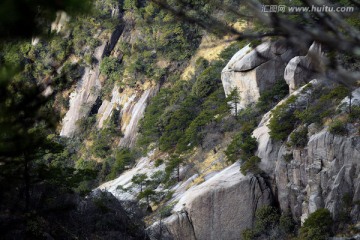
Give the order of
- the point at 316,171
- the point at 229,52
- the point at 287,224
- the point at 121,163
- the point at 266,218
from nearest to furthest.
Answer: the point at 316,171
the point at 287,224
the point at 266,218
the point at 121,163
the point at 229,52

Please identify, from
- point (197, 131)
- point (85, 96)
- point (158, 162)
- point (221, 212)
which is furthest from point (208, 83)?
point (221, 212)

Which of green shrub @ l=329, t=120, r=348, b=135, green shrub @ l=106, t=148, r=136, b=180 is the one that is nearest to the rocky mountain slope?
green shrub @ l=329, t=120, r=348, b=135

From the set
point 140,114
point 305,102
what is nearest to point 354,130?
point 305,102

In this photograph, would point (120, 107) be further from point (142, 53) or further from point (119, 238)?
point (119, 238)

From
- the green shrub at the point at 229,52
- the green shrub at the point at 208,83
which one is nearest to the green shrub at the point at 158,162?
the green shrub at the point at 208,83

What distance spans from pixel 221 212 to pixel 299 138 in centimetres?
483

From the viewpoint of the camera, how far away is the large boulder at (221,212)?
21719 millimetres

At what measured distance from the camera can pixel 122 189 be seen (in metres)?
29.7

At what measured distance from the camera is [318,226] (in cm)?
1764

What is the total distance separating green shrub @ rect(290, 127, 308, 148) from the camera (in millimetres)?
20750

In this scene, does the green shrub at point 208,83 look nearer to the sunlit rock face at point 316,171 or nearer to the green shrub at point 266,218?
the sunlit rock face at point 316,171

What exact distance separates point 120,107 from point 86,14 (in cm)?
4506

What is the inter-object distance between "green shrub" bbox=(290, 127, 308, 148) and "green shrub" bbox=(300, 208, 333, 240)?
Result: 3.42 meters

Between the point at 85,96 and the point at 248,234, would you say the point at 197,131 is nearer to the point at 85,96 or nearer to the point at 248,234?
the point at 248,234
